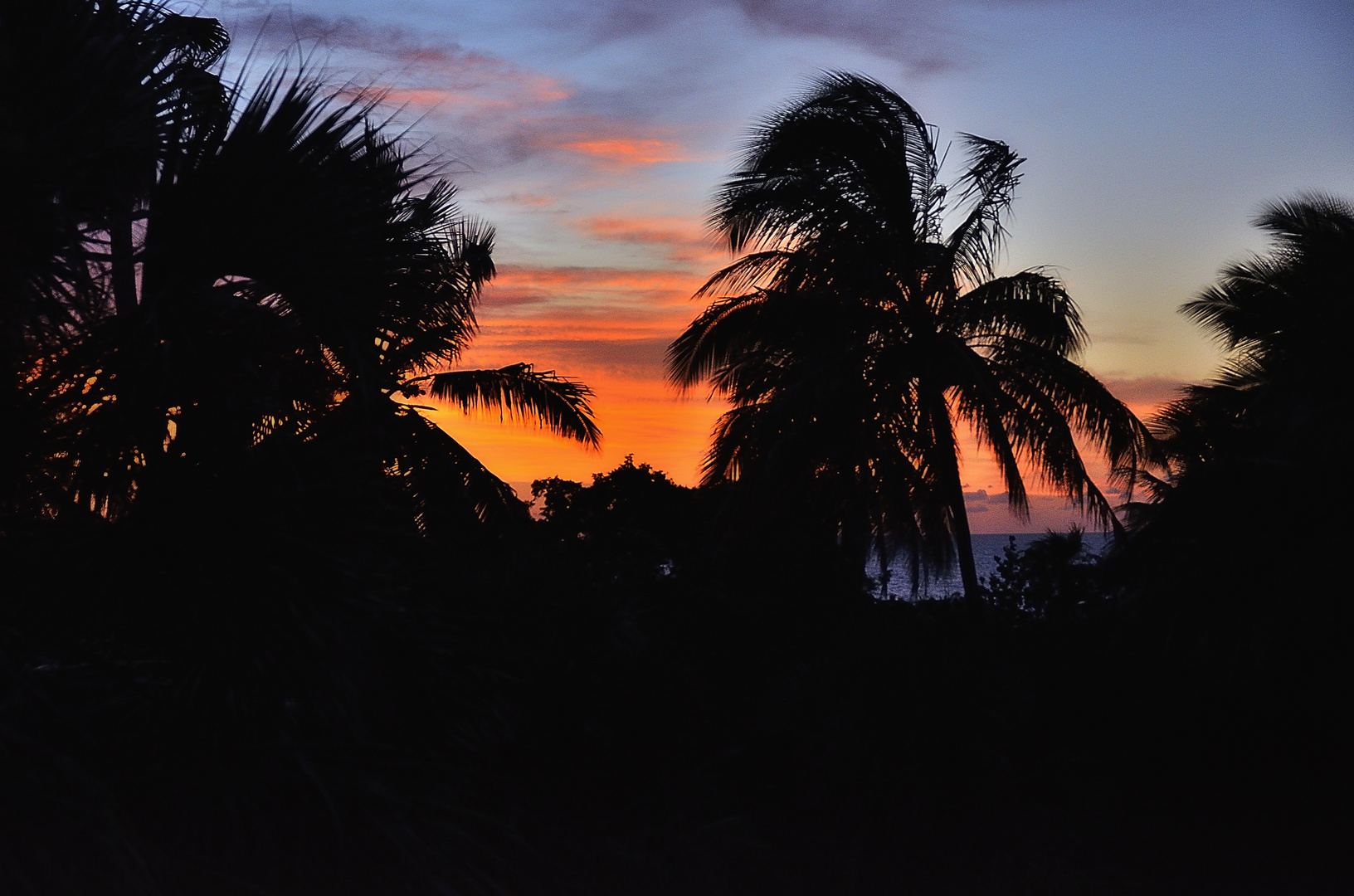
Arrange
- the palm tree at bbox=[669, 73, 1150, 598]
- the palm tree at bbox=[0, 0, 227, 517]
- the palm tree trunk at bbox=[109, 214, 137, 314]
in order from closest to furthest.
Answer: the palm tree at bbox=[0, 0, 227, 517] < the palm tree trunk at bbox=[109, 214, 137, 314] < the palm tree at bbox=[669, 73, 1150, 598]

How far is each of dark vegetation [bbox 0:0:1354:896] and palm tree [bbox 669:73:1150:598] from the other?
0.06 m

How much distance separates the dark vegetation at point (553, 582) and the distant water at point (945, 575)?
0.91 m

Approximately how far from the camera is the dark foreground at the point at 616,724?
409 cm

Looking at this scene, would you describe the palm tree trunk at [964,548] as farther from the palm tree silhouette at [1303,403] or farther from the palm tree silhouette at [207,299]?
the palm tree silhouette at [207,299]

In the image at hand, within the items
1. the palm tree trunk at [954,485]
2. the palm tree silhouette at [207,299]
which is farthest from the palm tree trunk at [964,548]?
the palm tree silhouette at [207,299]

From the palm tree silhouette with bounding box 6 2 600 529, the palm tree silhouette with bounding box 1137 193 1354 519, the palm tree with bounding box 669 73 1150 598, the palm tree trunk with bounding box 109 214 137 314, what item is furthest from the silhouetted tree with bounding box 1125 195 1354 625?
the palm tree trunk with bounding box 109 214 137 314

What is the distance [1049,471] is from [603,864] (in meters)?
8.76

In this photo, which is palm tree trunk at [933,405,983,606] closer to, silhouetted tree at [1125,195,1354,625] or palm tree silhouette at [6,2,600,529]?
silhouetted tree at [1125,195,1354,625]

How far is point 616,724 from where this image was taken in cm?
746

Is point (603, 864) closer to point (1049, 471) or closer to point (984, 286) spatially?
point (1049, 471)

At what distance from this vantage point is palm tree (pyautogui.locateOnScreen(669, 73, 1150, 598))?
1343 cm

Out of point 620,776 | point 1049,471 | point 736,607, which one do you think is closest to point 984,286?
point 1049,471

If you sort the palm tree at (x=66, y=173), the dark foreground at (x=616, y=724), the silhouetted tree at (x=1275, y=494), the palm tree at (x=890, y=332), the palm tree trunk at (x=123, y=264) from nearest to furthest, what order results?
the dark foreground at (x=616, y=724) → the palm tree at (x=66, y=173) → the palm tree trunk at (x=123, y=264) → the silhouetted tree at (x=1275, y=494) → the palm tree at (x=890, y=332)

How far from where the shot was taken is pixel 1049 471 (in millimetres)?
13398
